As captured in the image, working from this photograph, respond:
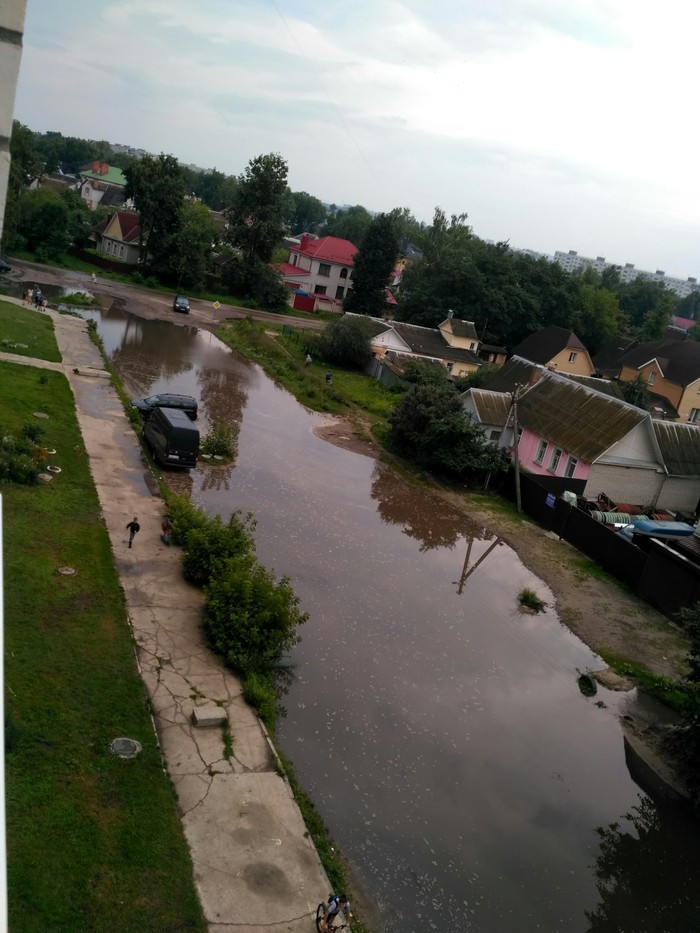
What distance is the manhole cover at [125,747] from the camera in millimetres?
10555

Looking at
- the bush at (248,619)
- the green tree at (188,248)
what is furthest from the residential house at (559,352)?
the bush at (248,619)

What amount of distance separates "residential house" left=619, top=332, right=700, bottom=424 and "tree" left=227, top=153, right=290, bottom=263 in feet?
106

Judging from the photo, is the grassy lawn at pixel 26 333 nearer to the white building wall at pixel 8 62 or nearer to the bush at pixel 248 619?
the bush at pixel 248 619

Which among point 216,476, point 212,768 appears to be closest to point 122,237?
point 216,476

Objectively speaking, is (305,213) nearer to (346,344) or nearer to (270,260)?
(270,260)

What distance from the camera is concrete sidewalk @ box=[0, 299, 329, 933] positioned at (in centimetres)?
909

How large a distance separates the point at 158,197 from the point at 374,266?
19187 mm

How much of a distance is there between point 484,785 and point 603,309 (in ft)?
209

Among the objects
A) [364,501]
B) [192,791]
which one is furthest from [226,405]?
[192,791]

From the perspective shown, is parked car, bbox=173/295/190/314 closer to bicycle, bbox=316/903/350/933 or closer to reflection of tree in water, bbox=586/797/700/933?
reflection of tree in water, bbox=586/797/700/933

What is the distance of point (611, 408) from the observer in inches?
1172

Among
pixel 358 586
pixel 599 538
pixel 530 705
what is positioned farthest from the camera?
pixel 599 538

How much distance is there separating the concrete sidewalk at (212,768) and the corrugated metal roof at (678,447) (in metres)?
20.9

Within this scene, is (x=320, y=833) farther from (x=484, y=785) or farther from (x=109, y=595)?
(x=109, y=595)
